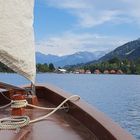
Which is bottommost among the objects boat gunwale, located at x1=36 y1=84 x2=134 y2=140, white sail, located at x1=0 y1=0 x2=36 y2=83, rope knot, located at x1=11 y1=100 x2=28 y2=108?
boat gunwale, located at x1=36 y1=84 x2=134 y2=140

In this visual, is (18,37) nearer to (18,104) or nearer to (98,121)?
(18,104)

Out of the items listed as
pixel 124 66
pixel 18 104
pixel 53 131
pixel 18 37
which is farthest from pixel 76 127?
Answer: pixel 124 66

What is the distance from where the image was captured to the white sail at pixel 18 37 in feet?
9.75

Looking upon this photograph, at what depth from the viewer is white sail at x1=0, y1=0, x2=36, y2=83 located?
9.75 feet

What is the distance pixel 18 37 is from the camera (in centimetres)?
305

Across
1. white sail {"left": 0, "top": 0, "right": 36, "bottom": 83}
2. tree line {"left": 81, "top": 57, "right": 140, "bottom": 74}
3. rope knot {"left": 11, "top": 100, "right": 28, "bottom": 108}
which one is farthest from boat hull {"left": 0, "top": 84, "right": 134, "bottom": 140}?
tree line {"left": 81, "top": 57, "right": 140, "bottom": 74}

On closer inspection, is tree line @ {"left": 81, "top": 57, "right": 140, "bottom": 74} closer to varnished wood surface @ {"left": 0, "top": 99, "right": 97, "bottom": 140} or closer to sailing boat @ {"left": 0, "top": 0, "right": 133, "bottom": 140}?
varnished wood surface @ {"left": 0, "top": 99, "right": 97, "bottom": 140}

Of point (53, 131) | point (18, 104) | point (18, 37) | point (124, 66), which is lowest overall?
point (53, 131)

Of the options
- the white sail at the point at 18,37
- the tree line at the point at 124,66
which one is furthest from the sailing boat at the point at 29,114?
the tree line at the point at 124,66

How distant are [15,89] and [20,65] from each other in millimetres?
898

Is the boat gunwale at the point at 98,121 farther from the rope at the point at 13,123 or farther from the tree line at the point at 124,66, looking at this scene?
the tree line at the point at 124,66

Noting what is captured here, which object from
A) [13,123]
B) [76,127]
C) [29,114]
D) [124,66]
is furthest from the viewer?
[124,66]

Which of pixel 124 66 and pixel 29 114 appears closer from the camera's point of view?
pixel 29 114

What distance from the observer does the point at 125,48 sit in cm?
15412
